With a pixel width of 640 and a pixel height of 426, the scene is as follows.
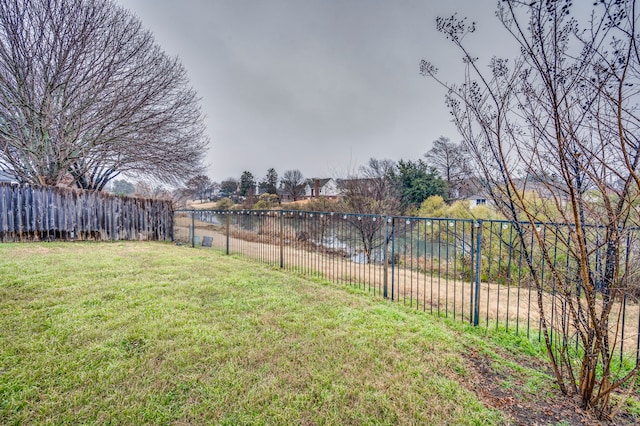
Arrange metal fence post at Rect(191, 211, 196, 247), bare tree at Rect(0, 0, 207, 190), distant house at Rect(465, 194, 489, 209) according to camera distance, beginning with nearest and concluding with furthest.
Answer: distant house at Rect(465, 194, 489, 209) < bare tree at Rect(0, 0, 207, 190) < metal fence post at Rect(191, 211, 196, 247)

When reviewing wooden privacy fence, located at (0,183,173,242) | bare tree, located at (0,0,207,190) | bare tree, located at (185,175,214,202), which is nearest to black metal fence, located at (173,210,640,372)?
wooden privacy fence, located at (0,183,173,242)

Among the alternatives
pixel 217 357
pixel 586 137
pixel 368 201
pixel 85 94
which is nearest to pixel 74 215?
pixel 85 94

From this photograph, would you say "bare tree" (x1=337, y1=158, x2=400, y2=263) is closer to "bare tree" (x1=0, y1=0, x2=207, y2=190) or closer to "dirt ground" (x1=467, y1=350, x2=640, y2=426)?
"bare tree" (x1=0, y1=0, x2=207, y2=190)

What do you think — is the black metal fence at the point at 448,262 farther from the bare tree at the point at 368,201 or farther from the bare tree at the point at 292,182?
the bare tree at the point at 292,182

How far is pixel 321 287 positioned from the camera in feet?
15.2

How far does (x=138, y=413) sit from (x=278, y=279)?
130 inches

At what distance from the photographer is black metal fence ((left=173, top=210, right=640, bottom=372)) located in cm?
204

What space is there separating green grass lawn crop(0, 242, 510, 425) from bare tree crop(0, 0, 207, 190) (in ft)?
22.2

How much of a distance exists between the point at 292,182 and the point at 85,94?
26.0 metres

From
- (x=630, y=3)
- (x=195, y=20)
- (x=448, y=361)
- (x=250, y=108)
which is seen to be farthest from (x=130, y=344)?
(x=250, y=108)

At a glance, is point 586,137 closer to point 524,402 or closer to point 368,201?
point 524,402

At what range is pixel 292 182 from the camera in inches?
1347

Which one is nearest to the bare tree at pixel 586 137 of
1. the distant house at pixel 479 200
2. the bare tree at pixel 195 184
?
the distant house at pixel 479 200

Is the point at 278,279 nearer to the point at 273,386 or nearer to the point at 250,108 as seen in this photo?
the point at 273,386
